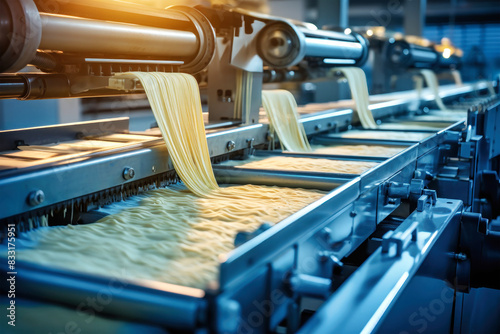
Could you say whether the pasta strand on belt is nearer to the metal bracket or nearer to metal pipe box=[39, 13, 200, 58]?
metal pipe box=[39, 13, 200, 58]

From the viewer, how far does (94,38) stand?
1.58 m

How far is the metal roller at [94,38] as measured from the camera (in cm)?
125

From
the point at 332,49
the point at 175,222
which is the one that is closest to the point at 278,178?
the point at 175,222

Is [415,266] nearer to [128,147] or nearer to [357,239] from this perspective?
[357,239]

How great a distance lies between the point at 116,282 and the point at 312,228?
1.69 ft

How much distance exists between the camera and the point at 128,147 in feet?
5.61

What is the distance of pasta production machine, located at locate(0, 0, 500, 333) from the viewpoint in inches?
36.1

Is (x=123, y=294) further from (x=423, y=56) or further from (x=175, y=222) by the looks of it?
(x=423, y=56)

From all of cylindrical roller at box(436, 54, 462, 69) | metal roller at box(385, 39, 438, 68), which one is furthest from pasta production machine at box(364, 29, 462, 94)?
cylindrical roller at box(436, 54, 462, 69)

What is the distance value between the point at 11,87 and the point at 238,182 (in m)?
0.82

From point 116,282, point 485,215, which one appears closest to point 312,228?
point 116,282

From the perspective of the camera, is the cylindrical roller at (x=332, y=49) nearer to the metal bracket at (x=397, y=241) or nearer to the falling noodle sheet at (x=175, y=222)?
the falling noodle sheet at (x=175, y=222)

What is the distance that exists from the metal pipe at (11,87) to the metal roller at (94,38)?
164 millimetres

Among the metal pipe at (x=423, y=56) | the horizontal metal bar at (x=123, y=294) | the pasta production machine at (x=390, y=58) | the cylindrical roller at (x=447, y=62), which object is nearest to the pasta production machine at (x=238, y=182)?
the horizontal metal bar at (x=123, y=294)
